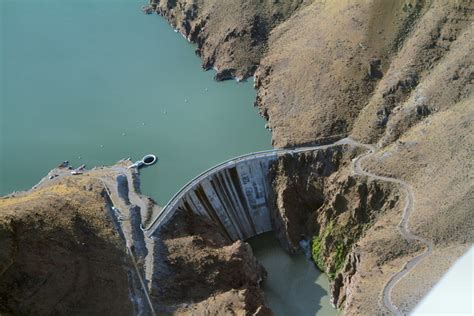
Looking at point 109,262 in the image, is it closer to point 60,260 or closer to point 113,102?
point 60,260

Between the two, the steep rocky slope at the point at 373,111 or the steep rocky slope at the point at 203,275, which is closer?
the steep rocky slope at the point at 203,275

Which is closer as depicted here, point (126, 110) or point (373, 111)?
point (373, 111)

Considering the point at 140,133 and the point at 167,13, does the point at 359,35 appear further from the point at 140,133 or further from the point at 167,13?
the point at 167,13

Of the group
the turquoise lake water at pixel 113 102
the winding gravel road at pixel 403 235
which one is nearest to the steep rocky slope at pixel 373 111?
the winding gravel road at pixel 403 235

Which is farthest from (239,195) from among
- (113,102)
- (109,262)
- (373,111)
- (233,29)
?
(233,29)

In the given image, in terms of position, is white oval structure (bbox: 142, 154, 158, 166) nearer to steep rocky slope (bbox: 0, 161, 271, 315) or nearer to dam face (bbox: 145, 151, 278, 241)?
dam face (bbox: 145, 151, 278, 241)

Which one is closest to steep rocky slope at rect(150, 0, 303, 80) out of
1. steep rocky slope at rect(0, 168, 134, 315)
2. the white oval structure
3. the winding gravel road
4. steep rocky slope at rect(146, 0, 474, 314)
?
steep rocky slope at rect(146, 0, 474, 314)

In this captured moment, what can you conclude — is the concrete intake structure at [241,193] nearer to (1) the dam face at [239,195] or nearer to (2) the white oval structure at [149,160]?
(1) the dam face at [239,195]
